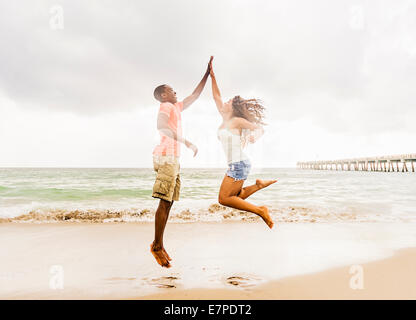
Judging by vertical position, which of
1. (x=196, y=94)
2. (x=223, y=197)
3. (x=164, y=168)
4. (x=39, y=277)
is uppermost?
(x=196, y=94)

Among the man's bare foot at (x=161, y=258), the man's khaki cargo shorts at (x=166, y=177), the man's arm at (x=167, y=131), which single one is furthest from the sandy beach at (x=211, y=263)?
the man's arm at (x=167, y=131)

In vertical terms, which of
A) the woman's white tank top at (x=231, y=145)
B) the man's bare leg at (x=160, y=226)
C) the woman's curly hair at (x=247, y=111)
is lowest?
the man's bare leg at (x=160, y=226)

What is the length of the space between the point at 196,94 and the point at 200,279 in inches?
90.3

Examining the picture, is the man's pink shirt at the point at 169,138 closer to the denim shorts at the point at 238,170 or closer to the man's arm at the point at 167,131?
the man's arm at the point at 167,131

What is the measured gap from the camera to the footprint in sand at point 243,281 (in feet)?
9.82

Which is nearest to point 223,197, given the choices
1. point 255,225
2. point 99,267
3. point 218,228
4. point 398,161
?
point 99,267

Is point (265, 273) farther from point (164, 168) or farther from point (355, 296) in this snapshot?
point (164, 168)

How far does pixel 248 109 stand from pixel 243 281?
6.67 feet

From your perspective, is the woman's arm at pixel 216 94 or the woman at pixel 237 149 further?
the woman's arm at pixel 216 94

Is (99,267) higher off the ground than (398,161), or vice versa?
(398,161)

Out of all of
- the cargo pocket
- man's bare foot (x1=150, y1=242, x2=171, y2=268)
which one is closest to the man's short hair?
the cargo pocket

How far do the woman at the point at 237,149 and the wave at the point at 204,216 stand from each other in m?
4.40

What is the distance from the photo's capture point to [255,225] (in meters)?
6.44

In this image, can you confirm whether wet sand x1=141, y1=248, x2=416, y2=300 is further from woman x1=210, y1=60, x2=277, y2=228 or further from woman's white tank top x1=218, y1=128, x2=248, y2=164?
woman's white tank top x1=218, y1=128, x2=248, y2=164
